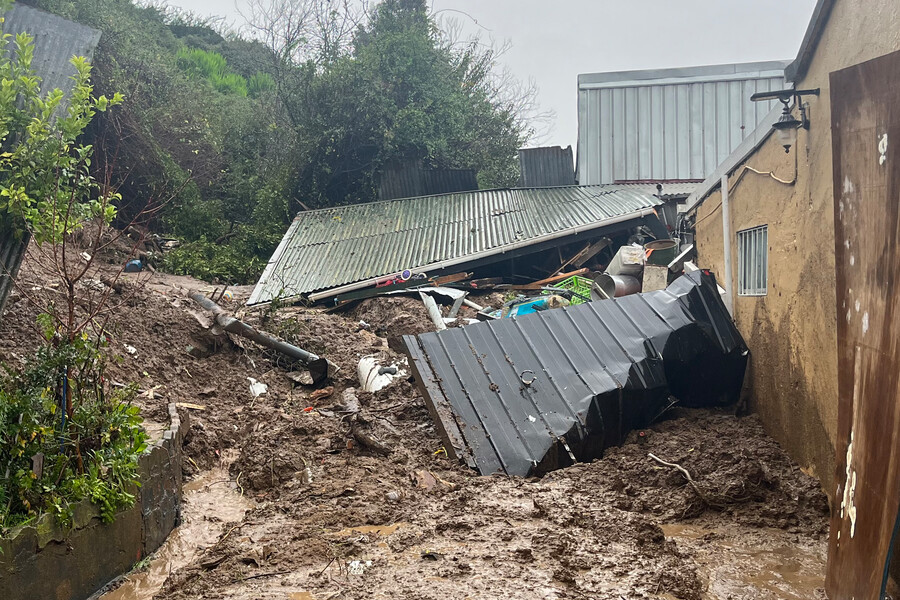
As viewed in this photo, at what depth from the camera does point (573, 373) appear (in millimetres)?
6203

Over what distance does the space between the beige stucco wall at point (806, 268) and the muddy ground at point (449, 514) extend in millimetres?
375

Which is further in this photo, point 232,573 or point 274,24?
point 274,24

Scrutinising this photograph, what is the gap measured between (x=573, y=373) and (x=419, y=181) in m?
12.5

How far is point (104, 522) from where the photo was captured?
414 cm

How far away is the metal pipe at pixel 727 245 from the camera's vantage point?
7507mm

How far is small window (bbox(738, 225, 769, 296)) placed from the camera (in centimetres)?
656

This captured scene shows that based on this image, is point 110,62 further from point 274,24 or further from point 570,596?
point 570,596

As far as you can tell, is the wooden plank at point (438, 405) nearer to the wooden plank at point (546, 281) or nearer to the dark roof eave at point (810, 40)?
the dark roof eave at point (810, 40)

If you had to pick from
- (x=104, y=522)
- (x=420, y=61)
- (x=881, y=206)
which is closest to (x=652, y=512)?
(x=881, y=206)

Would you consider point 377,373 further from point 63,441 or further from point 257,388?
point 63,441

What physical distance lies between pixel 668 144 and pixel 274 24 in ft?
54.2

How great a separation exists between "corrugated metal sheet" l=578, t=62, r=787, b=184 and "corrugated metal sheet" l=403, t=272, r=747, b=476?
9907 millimetres

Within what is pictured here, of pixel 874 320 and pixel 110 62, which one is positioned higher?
pixel 110 62

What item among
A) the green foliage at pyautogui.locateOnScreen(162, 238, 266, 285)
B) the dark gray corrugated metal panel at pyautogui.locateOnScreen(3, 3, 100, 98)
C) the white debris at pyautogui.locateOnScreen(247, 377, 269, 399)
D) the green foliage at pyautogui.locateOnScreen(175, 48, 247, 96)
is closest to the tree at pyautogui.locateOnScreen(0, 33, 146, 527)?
the white debris at pyautogui.locateOnScreen(247, 377, 269, 399)
